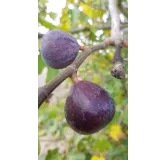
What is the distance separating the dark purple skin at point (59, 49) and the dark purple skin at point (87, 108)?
0.04m

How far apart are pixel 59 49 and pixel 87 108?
0.10 m

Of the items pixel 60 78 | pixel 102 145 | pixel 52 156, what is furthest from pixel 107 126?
pixel 60 78

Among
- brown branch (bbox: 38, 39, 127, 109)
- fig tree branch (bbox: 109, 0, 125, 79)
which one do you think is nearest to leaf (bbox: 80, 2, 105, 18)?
fig tree branch (bbox: 109, 0, 125, 79)

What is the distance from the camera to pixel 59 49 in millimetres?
459

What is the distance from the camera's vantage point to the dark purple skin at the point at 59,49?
453 mm

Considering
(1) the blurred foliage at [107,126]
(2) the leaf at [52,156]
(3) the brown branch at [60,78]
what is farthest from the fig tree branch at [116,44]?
(2) the leaf at [52,156]

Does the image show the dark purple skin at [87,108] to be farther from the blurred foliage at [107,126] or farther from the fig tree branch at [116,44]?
the blurred foliage at [107,126]

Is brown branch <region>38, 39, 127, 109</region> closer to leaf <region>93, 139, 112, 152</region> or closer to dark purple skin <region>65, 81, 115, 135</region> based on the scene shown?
dark purple skin <region>65, 81, 115, 135</region>

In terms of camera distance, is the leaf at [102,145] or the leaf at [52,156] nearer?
the leaf at [52,156]

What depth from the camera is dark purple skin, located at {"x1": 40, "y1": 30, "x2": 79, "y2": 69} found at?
45cm

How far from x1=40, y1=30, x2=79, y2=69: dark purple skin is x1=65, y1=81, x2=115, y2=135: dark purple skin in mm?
38
